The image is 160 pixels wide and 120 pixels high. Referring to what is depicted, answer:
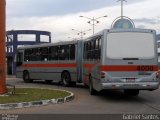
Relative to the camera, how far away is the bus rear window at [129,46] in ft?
55.5

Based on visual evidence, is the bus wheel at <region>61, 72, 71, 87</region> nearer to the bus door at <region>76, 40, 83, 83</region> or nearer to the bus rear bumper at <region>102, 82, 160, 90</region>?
the bus door at <region>76, 40, 83, 83</region>

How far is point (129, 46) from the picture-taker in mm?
16938

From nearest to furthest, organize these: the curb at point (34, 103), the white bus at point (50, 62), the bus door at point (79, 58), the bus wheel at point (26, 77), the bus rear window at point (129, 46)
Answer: the curb at point (34, 103), the bus rear window at point (129, 46), the bus door at point (79, 58), the white bus at point (50, 62), the bus wheel at point (26, 77)

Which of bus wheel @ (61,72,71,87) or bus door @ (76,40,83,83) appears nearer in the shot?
bus door @ (76,40,83,83)

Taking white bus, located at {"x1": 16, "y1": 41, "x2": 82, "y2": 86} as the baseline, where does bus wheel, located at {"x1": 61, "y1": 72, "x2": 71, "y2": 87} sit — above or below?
below

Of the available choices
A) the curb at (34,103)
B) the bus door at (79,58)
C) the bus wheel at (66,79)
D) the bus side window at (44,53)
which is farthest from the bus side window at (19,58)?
the curb at (34,103)

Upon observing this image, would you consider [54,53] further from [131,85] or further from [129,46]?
[131,85]

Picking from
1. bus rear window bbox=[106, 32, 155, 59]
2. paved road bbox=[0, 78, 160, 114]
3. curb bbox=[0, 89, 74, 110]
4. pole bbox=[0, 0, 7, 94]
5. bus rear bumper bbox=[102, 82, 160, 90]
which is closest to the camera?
paved road bbox=[0, 78, 160, 114]

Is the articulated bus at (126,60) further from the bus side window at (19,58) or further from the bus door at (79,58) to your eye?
the bus side window at (19,58)

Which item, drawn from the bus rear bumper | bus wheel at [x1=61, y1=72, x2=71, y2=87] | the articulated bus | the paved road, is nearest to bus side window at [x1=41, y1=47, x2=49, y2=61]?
bus wheel at [x1=61, y1=72, x2=71, y2=87]

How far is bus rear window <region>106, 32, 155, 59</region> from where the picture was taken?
1692cm

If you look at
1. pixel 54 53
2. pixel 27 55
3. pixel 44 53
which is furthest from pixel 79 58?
pixel 27 55

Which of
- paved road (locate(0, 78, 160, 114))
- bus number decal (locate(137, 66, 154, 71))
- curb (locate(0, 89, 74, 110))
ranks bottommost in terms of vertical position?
paved road (locate(0, 78, 160, 114))

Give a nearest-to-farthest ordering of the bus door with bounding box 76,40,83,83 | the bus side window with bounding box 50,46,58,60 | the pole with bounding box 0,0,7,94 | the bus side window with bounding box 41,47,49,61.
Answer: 1. the pole with bounding box 0,0,7,94
2. the bus door with bounding box 76,40,83,83
3. the bus side window with bounding box 50,46,58,60
4. the bus side window with bounding box 41,47,49,61
